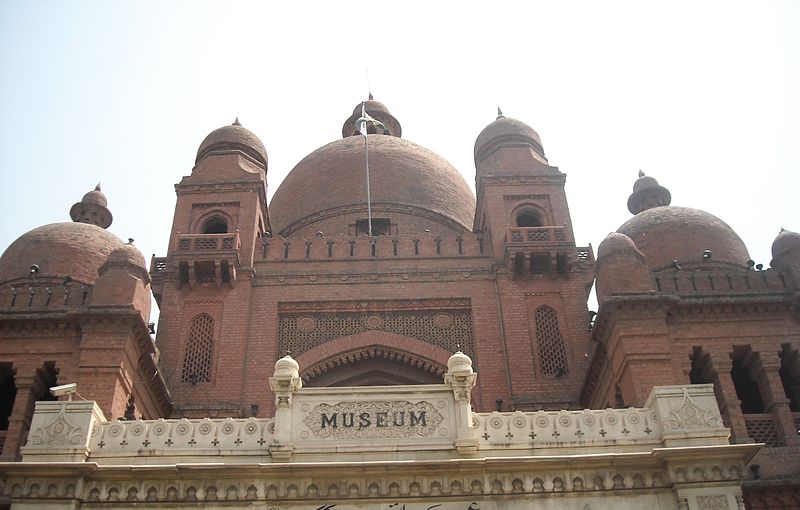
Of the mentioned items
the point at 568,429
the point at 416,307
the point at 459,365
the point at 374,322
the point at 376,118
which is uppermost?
the point at 376,118

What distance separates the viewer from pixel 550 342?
16391 mm

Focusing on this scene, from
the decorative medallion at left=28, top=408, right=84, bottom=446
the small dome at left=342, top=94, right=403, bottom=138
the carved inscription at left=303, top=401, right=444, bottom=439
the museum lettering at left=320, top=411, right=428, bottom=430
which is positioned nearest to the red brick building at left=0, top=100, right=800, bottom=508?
the decorative medallion at left=28, top=408, right=84, bottom=446

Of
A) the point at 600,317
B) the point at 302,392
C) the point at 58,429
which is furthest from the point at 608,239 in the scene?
the point at 58,429

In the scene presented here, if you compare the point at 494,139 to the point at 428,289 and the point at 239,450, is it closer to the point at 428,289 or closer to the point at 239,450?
the point at 428,289

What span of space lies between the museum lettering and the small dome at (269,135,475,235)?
11.2 m

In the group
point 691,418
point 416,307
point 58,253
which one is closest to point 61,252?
point 58,253

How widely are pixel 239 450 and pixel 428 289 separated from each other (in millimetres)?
7190

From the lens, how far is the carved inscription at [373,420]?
1082 cm

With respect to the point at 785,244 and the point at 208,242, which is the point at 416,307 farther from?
the point at 785,244

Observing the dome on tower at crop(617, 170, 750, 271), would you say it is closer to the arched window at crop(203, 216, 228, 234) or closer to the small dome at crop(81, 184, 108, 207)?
the arched window at crop(203, 216, 228, 234)

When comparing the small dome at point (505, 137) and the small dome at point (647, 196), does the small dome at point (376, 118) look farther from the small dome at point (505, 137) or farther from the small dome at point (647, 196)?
the small dome at point (647, 196)

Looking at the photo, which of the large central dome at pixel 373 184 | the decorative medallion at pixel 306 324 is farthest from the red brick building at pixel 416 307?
the large central dome at pixel 373 184

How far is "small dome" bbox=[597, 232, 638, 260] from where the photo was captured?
15.1 meters

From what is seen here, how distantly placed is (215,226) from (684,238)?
968 cm
